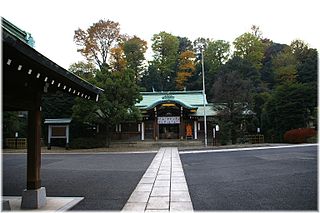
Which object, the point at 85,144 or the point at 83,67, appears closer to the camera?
the point at 85,144

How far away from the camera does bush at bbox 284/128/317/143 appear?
23.7 metres

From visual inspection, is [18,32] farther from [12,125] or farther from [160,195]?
[12,125]

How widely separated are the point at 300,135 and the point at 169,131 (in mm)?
12244

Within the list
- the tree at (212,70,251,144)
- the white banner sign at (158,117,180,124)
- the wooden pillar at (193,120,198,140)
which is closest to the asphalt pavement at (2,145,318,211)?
the tree at (212,70,251,144)

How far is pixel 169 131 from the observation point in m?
30.9

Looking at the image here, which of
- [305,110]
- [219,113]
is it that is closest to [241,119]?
[219,113]

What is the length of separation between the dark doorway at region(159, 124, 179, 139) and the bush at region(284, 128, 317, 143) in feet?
33.6

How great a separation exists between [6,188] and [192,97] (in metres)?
28.4

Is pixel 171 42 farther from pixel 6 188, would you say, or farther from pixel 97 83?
pixel 6 188

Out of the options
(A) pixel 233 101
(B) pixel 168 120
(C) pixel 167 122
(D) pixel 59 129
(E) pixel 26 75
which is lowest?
(D) pixel 59 129

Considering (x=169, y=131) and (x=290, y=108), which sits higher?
(x=290, y=108)

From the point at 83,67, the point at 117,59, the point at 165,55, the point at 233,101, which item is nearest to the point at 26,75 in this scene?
the point at 233,101

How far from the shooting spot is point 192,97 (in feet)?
113

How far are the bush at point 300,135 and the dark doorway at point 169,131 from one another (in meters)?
10.3
